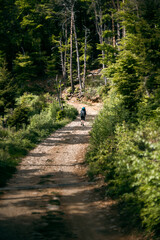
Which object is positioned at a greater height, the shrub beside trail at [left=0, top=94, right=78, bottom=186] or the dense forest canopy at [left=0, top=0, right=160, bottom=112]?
the dense forest canopy at [left=0, top=0, right=160, bottom=112]

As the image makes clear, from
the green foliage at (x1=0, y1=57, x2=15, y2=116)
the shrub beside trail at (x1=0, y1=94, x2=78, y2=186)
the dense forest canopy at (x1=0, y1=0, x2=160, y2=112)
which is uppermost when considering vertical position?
the dense forest canopy at (x1=0, y1=0, x2=160, y2=112)

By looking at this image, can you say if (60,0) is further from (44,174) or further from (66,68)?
(44,174)

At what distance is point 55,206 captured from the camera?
611cm

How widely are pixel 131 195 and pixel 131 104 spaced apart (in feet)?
22.1

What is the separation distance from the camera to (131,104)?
37.0 ft

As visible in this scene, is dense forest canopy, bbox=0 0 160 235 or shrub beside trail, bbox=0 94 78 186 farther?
shrub beside trail, bbox=0 94 78 186

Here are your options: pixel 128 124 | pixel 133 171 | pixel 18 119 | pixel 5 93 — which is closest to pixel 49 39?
pixel 5 93

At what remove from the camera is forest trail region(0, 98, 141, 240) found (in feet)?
15.6

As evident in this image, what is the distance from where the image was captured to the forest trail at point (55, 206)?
4766 millimetres

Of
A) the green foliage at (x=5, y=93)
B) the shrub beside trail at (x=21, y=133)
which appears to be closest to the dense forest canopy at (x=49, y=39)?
the green foliage at (x=5, y=93)

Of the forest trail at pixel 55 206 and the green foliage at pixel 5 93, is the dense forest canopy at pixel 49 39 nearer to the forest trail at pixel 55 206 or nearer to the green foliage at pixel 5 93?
the green foliage at pixel 5 93

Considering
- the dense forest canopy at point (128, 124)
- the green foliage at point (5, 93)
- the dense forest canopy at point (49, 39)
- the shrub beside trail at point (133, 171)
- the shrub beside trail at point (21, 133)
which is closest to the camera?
the shrub beside trail at point (133, 171)

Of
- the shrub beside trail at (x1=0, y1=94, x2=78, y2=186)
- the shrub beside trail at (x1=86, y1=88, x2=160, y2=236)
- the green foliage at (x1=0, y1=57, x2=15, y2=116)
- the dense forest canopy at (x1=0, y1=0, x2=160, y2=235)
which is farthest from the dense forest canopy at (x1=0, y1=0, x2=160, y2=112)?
the shrub beside trail at (x1=86, y1=88, x2=160, y2=236)

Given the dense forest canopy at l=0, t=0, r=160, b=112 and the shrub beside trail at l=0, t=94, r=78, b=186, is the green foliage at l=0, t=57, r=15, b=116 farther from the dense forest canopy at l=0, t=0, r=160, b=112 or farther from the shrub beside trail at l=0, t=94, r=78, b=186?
the shrub beside trail at l=0, t=94, r=78, b=186
